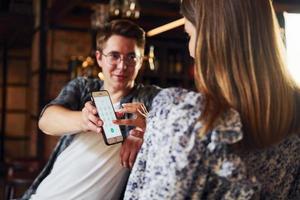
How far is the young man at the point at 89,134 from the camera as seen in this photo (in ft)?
4.74

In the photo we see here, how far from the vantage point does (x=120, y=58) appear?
67.9 inches

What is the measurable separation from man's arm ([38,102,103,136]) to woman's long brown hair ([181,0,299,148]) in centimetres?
43

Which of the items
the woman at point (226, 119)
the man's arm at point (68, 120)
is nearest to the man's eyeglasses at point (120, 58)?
the man's arm at point (68, 120)

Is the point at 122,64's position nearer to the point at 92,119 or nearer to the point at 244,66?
the point at 92,119

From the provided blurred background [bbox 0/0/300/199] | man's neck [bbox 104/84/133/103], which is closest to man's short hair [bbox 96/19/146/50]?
man's neck [bbox 104/84/133/103]

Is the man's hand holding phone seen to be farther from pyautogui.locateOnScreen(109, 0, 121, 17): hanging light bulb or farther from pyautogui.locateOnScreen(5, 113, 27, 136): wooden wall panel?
pyautogui.locateOnScreen(5, 113, 27, 136): wooden wall panel

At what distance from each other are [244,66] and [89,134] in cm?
72

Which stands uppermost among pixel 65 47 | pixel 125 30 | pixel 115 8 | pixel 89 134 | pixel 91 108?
pixel 115 8

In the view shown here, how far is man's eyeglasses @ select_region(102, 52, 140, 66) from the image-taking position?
1.72 meters

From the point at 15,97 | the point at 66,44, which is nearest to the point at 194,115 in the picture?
the point at 66,44

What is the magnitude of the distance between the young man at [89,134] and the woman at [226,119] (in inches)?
14.8

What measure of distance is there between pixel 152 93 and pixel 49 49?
4632mm

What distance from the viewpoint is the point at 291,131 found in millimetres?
1001

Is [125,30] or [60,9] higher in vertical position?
[60,9]
